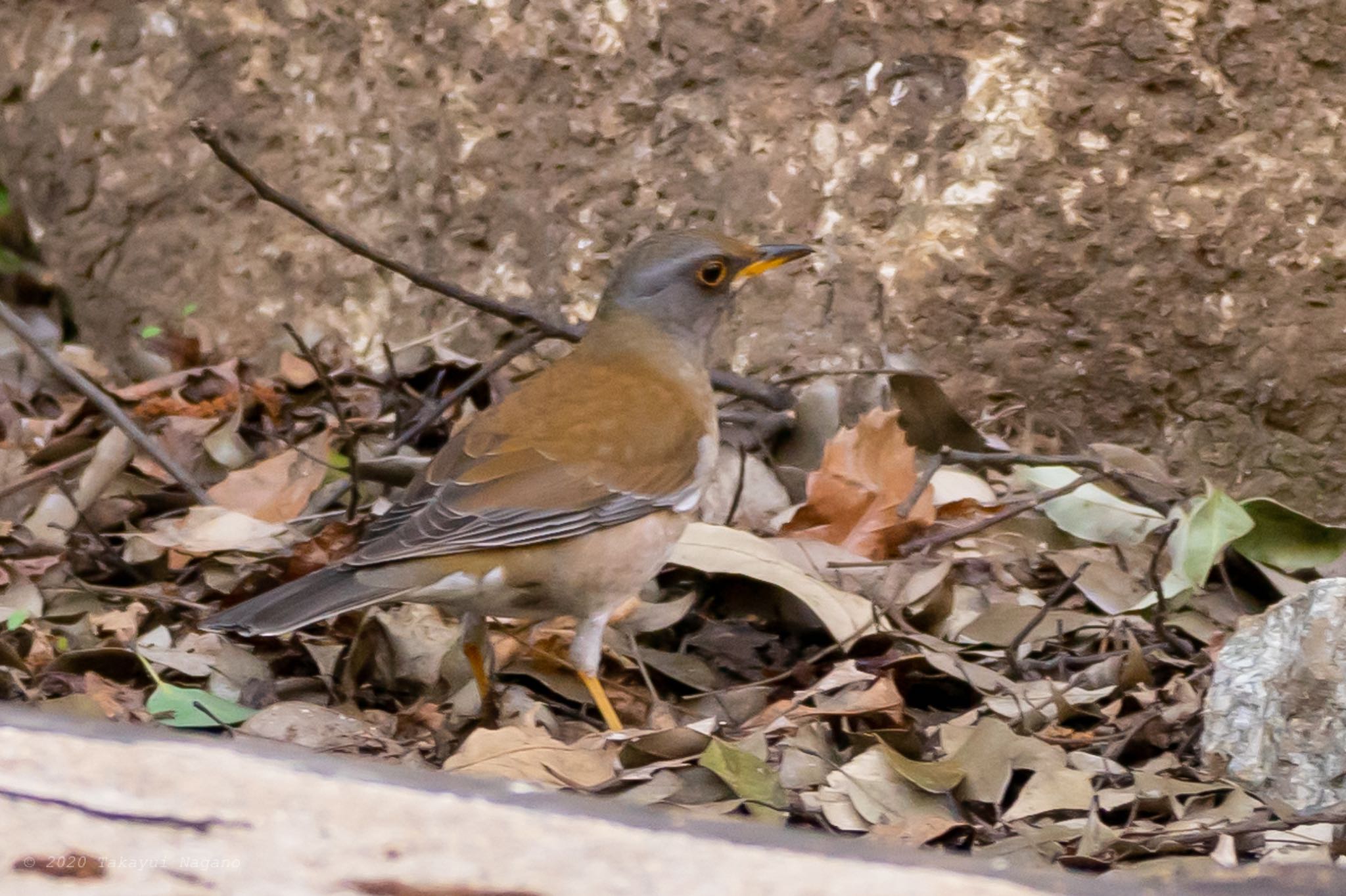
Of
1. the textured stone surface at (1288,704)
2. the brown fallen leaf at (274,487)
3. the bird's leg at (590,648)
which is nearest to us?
the textured stone surface at (1288,704)

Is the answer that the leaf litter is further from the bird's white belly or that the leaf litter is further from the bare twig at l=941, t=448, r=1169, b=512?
the bird's white belly

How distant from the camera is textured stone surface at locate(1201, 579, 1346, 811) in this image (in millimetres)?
3246

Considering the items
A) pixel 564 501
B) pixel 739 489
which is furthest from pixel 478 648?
pixel 739 489

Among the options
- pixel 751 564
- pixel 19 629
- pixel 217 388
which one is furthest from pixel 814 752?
pixel 217 388

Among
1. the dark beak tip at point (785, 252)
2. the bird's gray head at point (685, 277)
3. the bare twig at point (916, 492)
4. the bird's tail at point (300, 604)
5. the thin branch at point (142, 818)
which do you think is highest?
A: the thin branch at point (142, 818)

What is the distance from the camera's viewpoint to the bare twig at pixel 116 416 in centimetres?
488

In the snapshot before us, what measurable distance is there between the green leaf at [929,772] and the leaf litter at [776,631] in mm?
11

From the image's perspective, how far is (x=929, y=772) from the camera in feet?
11.2

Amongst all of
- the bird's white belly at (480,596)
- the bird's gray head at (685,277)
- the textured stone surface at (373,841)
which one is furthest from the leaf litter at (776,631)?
the textured stone surface at (373,841)

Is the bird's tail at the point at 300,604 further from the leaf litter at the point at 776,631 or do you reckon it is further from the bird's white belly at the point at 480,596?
the leaf litter at the point at 776,631

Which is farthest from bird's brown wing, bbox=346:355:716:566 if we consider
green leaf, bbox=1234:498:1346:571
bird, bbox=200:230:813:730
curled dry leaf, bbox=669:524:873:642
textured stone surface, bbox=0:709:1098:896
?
textured stone surface, bbox=0:709:1098:896

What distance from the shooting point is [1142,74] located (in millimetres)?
4945

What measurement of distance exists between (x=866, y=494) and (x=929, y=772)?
1.42 m

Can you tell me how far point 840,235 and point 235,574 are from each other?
2263 mm
